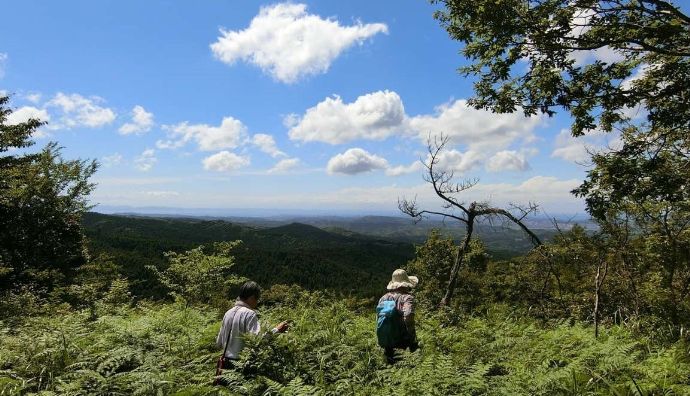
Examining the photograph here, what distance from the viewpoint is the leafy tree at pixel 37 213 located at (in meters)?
18.1

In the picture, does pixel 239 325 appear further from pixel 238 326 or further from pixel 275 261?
pixel 275 261

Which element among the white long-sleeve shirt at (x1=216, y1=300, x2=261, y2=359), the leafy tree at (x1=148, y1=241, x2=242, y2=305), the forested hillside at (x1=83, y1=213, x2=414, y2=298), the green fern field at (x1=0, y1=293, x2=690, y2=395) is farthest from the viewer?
the forested hillside at (x1=83, y1=213, x2=414, y2=298)

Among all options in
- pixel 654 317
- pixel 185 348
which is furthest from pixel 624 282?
pixel 185 348

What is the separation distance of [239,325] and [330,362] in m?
1.75

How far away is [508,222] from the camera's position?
37.0 ft

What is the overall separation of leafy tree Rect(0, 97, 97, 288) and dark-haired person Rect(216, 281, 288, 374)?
50.2 ft

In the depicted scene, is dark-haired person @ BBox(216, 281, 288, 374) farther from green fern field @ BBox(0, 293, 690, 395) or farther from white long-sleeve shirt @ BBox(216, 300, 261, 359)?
green fern field @ BBox(0, 293, 690, 395)

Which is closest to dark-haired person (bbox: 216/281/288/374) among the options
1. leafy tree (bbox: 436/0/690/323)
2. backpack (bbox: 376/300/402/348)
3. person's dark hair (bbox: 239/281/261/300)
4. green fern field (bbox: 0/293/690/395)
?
person's dark hair (bbox: 239/281/261/300)

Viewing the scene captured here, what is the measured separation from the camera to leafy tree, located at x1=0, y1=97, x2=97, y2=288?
59.4ft

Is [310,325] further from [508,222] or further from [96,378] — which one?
[508,222]

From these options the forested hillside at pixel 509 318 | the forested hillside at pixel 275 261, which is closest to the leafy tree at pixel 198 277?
the forested hillside at pixel 509 318

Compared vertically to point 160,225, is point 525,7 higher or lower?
higher

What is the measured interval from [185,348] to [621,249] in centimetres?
1105

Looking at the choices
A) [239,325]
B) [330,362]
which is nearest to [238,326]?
[239,325]
